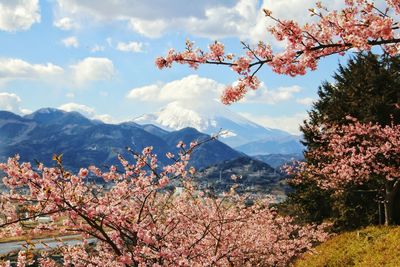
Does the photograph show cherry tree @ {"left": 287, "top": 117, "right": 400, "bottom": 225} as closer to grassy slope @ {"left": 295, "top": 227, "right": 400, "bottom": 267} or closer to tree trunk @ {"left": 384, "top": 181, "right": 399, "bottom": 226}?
tree trunk @ {"left": 384, "top": 181, "right": 399, "bottom": 226}

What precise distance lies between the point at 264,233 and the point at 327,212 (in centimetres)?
1298

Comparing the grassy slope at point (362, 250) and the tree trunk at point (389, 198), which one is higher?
the tree trunk at point (389, 198)

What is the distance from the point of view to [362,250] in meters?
21.0

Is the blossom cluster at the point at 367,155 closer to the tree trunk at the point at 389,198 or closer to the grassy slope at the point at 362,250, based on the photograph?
the tree trunk at the point at 389,198

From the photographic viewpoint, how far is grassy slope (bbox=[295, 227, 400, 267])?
59.1 ft

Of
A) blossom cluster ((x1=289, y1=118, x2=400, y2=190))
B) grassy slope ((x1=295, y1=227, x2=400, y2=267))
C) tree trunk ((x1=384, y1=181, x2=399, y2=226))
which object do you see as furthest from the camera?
tree trunk ((x1=384, y1=181, x2=399, y2=226))

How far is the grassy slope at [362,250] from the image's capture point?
1800 cm

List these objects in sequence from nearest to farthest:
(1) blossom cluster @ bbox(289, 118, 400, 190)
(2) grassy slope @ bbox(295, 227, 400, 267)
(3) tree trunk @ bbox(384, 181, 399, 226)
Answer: (2) grassy slope @ bbox(295, 227, 400, 267) → (1) blossom cluster @ bbox(289, 118, 400, 190) → (3) tree trunk @ bbox(384, 181, 399, 226)

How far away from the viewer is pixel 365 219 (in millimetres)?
28250

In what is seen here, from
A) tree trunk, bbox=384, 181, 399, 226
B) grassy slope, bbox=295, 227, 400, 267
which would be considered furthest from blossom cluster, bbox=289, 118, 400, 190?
grassy slope, bbox=295, 227, 400, 267

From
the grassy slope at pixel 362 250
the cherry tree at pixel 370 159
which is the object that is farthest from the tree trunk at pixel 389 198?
the grassy slope at pixel 362 250

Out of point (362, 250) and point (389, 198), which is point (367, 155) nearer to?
point (389, 198)

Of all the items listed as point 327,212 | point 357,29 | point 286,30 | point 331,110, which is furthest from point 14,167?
point 327,212

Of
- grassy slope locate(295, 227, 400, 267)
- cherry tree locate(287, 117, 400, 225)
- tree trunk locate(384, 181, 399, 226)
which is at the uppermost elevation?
cherry tree locate(287, 117, 400, 225)
